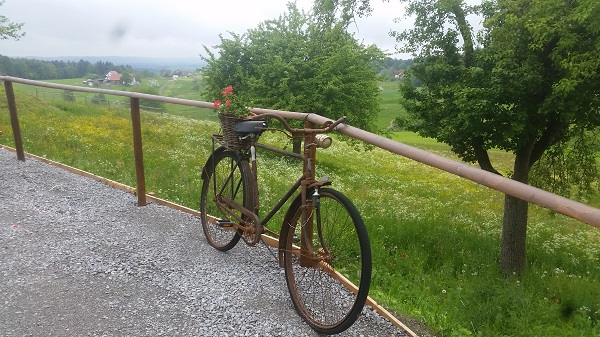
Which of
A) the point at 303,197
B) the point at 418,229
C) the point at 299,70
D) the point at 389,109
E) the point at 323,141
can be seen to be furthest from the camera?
the point at 389,109

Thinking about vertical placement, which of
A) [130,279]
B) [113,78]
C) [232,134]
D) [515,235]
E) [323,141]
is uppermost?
[323,141]

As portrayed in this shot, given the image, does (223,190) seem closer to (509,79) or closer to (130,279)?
(130,279)

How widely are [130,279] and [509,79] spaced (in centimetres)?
708

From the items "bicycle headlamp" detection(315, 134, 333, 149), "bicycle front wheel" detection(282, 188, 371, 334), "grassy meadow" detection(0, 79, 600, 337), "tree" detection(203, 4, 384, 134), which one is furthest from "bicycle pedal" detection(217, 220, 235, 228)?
"tree" detection(203, 4, 384, 134)

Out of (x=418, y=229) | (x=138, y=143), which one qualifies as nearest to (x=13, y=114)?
(x=138, y=143)

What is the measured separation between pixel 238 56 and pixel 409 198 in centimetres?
1289

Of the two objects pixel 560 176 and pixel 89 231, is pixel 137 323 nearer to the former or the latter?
pixel 89 231

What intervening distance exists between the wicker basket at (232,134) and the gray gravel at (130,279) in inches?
41.3

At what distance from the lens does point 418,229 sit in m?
9.23

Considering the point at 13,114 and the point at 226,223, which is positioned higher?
the point at 13,114

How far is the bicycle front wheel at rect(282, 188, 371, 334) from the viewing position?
285 centimetres

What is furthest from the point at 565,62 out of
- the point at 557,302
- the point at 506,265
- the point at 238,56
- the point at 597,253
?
the point at 238,56

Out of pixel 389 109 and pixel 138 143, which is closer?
pixel 138 143

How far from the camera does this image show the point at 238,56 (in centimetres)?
2228
